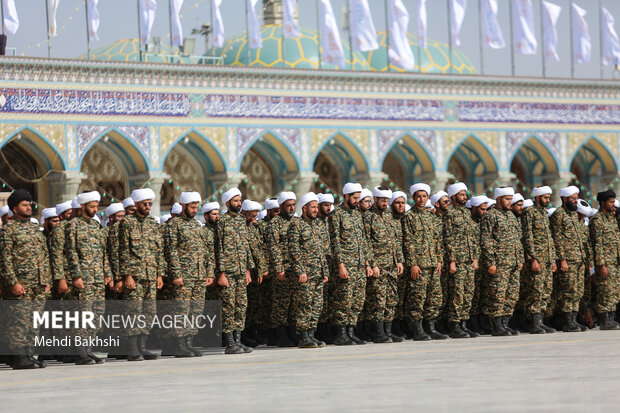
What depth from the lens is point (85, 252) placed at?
28.7ft

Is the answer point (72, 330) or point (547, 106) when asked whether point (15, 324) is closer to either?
point (72, 330)

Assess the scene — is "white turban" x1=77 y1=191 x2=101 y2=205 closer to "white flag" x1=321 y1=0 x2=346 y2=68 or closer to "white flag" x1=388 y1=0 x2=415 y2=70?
"white flag" x1=321 y1=0 x2=346 y2=68

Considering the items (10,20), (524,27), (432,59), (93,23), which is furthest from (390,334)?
(432,59)

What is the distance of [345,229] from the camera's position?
10172mm

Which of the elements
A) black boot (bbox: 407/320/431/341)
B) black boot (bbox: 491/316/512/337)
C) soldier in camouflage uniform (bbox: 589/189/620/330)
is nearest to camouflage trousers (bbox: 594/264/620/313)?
soldier in camouflage uniform (bbox: 589/189/620/330)

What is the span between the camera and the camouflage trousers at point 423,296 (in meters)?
10.5

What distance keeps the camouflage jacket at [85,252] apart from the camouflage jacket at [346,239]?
2.17 m

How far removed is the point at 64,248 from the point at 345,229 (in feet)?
8.34

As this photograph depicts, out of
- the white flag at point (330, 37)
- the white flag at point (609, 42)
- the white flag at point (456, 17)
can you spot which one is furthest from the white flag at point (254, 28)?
the white flag at point (609, 42)

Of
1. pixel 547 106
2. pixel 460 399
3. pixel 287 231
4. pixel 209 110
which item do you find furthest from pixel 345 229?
pixel 547 106

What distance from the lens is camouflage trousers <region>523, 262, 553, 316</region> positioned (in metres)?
11.0

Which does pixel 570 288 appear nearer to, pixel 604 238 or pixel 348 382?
pixel 604 238

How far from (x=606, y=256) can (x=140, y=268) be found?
480cm

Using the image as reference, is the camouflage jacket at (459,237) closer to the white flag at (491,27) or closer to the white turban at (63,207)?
the white turban at (63,207)
